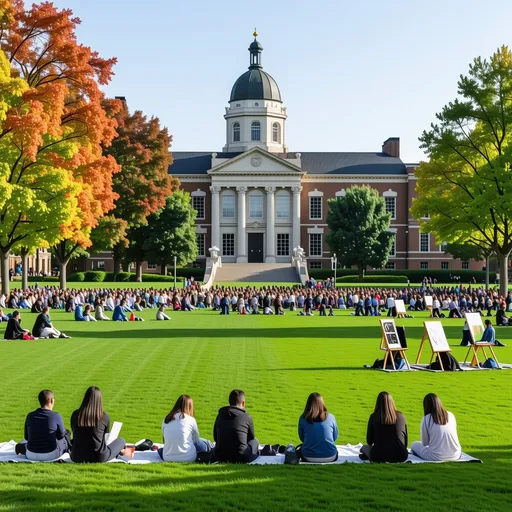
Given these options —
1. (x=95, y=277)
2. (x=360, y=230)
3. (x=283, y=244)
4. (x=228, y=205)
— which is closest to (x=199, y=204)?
(x=228, y=205)

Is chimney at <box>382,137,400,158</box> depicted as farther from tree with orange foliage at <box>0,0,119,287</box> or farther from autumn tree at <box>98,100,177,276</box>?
tree with orange foliage at <box>0,0,119,287</box>

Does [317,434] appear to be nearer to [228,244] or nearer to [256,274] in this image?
[256,274]

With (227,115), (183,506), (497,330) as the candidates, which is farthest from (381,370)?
(227,115)

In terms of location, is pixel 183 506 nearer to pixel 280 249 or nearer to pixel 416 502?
pixel 416 502

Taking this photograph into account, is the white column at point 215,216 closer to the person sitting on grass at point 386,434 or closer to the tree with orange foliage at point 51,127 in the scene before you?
the tree with orange foliage at point 51,127

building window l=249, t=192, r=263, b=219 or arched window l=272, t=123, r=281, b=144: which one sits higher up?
arched window l=272, t=123, r=281, b=144

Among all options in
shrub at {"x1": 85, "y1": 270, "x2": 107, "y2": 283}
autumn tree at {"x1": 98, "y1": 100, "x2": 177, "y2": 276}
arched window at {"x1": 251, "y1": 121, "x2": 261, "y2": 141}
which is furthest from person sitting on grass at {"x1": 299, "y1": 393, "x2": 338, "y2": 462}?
arched window at {"x1": 251, "y1": 121, "x2": 261, "y2": 141}

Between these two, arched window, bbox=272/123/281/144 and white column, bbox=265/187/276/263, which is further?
arched window, bbox=272/123/281/144

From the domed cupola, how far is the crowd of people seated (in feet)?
287

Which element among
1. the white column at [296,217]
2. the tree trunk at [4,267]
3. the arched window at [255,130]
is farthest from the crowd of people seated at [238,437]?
the arched window at [255,130]

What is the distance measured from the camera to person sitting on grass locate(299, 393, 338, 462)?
9.52 metres

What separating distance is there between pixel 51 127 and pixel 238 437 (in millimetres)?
27781

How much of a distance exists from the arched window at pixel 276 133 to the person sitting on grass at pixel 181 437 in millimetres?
90249

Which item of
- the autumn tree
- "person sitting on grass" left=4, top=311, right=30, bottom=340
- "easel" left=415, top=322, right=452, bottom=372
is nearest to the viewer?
"easel" left=415, top=322, right=452, bottom=372
